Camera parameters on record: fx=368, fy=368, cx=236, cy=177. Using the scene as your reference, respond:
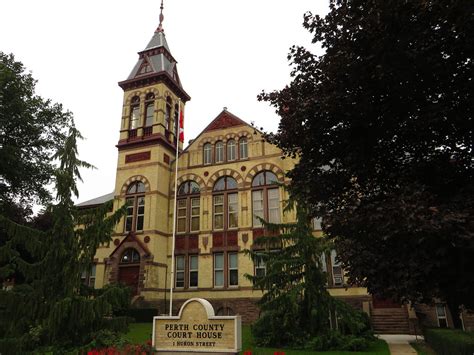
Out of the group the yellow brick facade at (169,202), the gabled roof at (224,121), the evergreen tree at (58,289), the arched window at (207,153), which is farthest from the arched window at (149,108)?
the evergreen tree at (58,289)

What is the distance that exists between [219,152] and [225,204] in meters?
4.10

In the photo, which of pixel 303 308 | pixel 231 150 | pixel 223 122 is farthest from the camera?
pixel 223 122

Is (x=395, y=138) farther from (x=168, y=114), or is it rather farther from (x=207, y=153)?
(x=168, y=114)

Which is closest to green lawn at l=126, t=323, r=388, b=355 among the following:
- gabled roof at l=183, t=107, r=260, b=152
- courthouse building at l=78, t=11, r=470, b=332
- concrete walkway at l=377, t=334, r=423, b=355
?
concrete walkway at l=377, t=334, r=423, b=355

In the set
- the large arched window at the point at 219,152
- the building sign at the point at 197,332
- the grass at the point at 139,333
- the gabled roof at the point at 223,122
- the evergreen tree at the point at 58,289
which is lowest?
the grass at the point at 139,333

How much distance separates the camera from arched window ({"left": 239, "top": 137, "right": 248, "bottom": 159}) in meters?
27.0

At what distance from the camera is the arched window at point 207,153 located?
91.4 feet

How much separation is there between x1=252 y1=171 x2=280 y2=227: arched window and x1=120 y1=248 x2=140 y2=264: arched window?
849 cm

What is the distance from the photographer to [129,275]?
2530 cm

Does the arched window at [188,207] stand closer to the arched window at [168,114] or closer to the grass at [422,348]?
the arched window at [168,114]

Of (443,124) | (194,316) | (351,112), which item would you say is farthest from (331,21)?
(194,316)

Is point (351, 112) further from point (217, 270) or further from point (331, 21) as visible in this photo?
point (217, 270)

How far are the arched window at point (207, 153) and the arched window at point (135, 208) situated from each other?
16.5 ft

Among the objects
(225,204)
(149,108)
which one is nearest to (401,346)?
(225,204)
